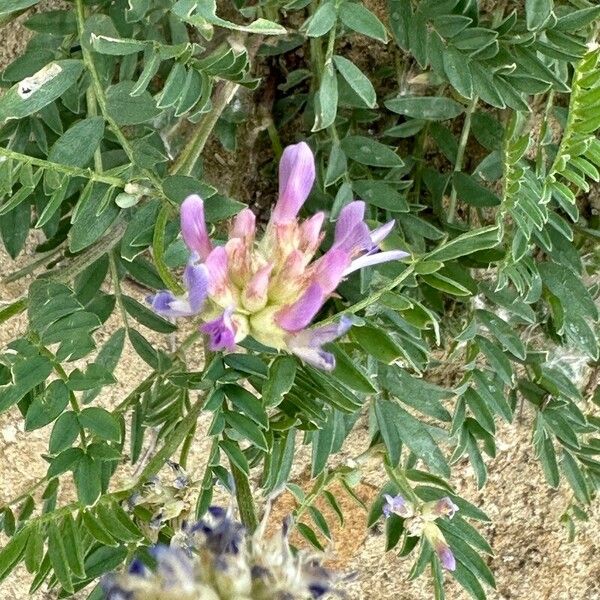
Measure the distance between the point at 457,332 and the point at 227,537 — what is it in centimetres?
38

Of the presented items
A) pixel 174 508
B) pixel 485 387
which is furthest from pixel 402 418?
pixel 174 508

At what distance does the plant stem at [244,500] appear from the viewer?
667 mm

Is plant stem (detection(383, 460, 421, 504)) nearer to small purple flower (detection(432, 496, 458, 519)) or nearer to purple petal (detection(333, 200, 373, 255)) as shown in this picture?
small purple flower (detection(432, 496, 458, 519))

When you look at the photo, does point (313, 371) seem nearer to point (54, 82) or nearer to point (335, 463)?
point (54, 82)

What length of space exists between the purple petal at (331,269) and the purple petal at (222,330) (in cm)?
6

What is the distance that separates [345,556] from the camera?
1242 mm

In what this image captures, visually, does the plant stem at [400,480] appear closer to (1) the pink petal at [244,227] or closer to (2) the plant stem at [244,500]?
(2) the plant stem at [244,500]

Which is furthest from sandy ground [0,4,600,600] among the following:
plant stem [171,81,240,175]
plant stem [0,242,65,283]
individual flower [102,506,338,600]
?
individual flower [102,506,338,600]

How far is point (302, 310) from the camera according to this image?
20.7 inches

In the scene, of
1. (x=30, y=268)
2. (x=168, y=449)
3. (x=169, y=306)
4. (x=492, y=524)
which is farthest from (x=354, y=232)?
(x=492, y=524)

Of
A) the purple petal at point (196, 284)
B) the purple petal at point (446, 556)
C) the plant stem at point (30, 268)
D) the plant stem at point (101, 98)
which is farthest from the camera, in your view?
the plant stem at point (30, 268)

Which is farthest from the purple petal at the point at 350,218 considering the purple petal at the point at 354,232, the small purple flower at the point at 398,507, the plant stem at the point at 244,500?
the small purple flower at the point at 398,507

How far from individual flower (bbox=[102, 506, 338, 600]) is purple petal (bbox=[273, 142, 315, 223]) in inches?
7.9

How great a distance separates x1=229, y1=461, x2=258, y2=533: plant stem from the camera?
2.19 ft
